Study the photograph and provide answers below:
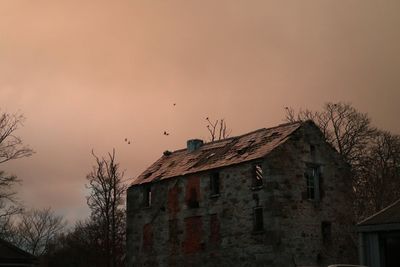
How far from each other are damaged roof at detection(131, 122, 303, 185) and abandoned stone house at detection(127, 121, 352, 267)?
0.35 ft

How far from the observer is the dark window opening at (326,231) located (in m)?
33.1

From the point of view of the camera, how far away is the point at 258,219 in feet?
105

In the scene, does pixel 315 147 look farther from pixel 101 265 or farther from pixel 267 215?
pixel 101 265

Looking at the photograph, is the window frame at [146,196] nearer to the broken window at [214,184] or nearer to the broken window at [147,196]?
the broken window at [147,196]

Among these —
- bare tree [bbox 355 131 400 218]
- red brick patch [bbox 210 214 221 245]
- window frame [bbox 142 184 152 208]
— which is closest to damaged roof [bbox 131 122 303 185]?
window frame [bbox 142 184 152 208]

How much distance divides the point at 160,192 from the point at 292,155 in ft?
33.3

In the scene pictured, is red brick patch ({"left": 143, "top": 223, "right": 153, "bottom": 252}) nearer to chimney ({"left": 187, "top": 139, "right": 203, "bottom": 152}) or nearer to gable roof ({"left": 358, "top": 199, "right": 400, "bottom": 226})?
chimney ({"left": 187, "top": 139, "right": 203, "bottom": 152})

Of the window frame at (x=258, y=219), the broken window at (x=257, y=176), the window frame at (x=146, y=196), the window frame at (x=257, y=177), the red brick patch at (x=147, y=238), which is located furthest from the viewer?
the window frame at (x=146, y=196)

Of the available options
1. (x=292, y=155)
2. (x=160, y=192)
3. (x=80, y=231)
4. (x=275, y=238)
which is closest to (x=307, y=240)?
(x=275, y=238)

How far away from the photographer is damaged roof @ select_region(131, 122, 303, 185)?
33.7 metres

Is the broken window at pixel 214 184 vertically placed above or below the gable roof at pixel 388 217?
above

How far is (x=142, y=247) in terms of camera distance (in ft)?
129

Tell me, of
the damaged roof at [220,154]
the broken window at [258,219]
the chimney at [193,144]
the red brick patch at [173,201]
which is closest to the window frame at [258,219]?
the broken window at [258,219]

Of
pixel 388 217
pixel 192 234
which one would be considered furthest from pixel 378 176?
pixel 388 217
